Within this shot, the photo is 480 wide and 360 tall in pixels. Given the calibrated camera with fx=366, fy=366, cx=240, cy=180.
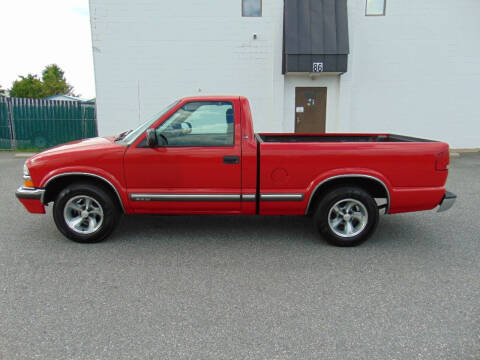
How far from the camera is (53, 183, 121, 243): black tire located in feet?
14.7

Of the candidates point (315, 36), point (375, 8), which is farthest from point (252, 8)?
point (375, 8)

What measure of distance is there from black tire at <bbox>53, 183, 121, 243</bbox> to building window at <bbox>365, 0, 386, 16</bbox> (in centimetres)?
1194

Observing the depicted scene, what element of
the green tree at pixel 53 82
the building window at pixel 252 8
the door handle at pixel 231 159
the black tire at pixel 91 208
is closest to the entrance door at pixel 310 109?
the building window at pixel 252 8

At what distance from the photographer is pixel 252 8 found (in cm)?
1264

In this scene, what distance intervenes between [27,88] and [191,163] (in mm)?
61277

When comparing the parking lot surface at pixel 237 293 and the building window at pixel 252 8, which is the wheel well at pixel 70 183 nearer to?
the parking lot surface at pixel 237 293

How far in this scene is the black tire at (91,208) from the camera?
449 cm

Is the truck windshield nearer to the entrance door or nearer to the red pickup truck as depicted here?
the red pickup truck

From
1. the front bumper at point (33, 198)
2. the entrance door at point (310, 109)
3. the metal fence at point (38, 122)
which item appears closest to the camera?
the front bumper at point (33, 198)

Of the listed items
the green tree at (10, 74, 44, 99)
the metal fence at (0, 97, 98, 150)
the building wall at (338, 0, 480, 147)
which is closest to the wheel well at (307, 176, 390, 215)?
the building wall at (338, 0, 480, 147)

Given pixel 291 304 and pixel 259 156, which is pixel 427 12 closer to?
pixel 259 156

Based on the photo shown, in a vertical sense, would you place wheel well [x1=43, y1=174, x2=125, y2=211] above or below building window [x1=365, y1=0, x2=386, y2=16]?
below

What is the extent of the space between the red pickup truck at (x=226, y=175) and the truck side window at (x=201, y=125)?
12 mm

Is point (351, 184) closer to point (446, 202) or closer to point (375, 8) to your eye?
point (446, 202)
